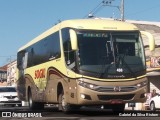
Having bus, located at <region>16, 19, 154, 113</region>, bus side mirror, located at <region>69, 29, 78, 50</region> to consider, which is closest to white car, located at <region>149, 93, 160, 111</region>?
bus, located at <region>16, 19, 154, 113</region>

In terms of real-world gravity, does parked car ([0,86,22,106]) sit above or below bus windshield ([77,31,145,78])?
below

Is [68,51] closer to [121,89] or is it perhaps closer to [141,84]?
[121,89]

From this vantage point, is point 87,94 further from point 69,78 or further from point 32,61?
point 32,61

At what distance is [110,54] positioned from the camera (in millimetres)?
16672

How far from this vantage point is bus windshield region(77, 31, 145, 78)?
1639 centimetres

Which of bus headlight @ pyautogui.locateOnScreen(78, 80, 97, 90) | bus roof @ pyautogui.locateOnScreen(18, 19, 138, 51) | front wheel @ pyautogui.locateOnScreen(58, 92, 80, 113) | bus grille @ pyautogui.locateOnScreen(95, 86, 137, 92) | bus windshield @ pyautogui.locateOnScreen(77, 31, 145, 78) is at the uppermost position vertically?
bus roof @ pyautogui.locateOnScreen(18, 19, 138, 51)

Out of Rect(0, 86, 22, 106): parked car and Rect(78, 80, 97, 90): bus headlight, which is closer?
Rect(78, 80, 97, 90): bus headlight

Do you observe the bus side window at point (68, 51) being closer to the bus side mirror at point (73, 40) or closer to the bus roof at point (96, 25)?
the bus roof at point (96, 25)

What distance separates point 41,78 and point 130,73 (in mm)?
6088

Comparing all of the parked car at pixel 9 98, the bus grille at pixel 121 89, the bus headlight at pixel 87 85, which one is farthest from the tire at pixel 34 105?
the bus grille at pixel 121 89

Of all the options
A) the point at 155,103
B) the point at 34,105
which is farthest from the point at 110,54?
the point at 155,103

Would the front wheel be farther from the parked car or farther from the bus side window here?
the parked car

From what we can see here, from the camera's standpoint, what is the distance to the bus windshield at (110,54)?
16391mm

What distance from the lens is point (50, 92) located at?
19859 millimetres
